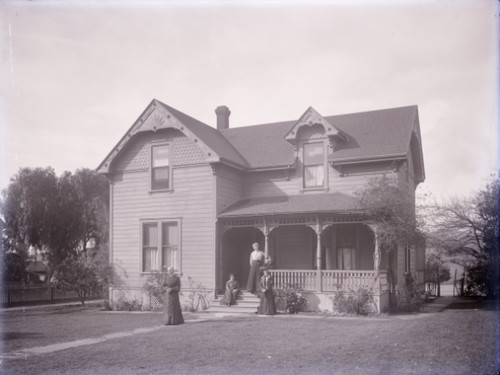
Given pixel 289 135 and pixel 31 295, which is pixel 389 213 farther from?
pixel 31 295

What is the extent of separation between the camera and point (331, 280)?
18.8 metres

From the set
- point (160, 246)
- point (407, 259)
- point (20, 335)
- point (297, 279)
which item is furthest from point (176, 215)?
point (407, 259)

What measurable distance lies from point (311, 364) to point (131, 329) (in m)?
7.72

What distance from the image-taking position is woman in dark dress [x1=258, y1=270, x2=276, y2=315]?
17.8 meters

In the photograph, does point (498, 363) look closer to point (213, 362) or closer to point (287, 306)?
point (213, 362)

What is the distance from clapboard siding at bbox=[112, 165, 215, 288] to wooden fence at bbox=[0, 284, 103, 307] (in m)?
6.72

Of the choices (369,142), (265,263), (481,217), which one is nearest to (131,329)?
(265,263)

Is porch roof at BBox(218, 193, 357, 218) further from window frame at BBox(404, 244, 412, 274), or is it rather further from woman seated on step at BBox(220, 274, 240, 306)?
window frame at BBox(404, 244, 412, 274)

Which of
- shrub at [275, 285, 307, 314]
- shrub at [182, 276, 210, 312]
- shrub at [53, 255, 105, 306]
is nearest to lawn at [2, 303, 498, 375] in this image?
shrub at [275, 285, 307, 314]

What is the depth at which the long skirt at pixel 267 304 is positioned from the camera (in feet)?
58.4

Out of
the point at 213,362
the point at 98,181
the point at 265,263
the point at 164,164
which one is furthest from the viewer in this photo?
the point at 98,181

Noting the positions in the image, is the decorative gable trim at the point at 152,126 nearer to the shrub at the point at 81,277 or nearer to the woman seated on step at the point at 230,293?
the shrub at the point at 81,277

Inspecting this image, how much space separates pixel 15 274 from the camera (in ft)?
126

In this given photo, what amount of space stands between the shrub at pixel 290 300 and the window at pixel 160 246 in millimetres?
5029
